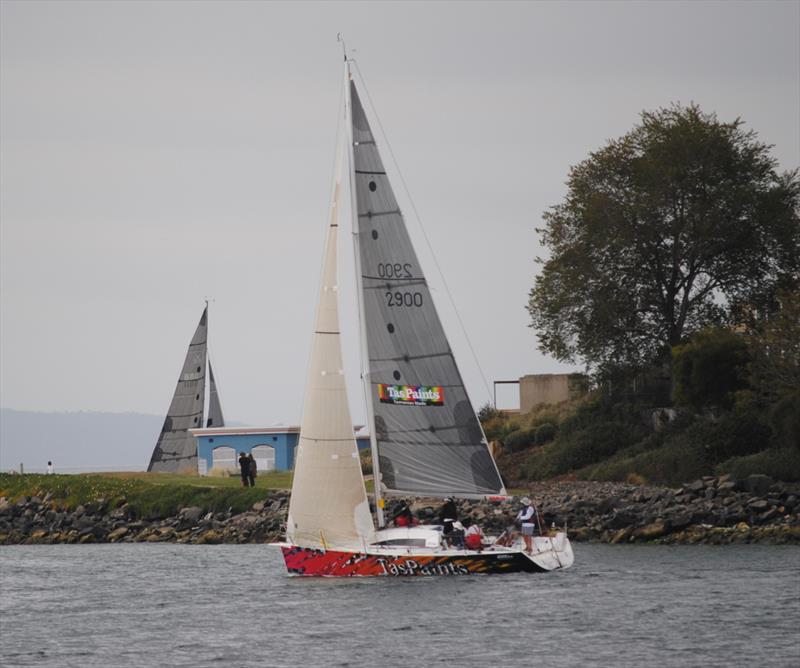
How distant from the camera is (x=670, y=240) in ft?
239

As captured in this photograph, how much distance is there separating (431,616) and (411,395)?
7024mm

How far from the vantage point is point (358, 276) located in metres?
39.2

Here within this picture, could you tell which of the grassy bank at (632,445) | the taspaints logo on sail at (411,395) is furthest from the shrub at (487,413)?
the taspaints logo on sail at (411,395)

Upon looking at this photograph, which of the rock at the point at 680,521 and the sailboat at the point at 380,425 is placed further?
the rock at the point at 680,521

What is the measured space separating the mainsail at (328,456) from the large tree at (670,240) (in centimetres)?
3347

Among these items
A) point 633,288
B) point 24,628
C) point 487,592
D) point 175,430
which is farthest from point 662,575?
point 175,430

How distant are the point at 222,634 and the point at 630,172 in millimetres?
44494

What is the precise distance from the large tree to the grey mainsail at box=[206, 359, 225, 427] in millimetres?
21837

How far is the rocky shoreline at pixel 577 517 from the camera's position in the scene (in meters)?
50.0

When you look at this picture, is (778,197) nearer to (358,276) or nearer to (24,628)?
(358,276)

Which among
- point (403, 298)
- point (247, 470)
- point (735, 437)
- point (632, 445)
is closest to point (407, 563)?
point (403, 298)

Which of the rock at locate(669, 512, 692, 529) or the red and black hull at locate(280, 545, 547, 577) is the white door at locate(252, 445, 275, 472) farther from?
the red and black hull at locate(280, 545, 547, 577)

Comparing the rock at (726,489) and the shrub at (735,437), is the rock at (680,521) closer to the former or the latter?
the rock at (726,489)

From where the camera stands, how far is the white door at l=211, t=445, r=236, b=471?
77.3 m
